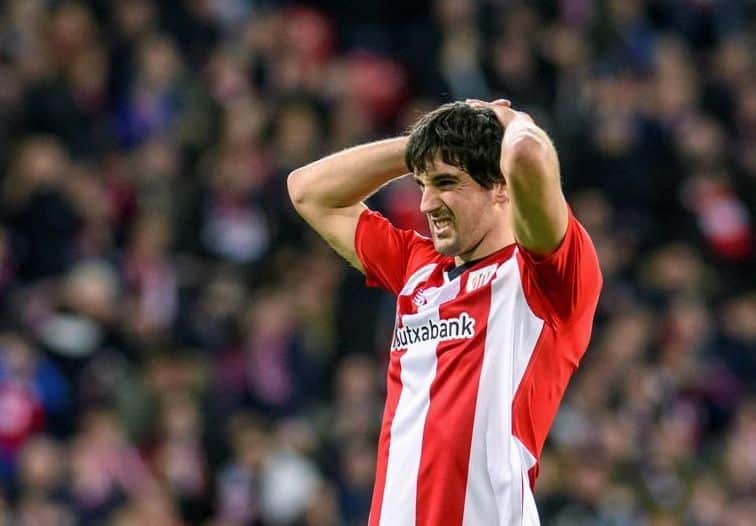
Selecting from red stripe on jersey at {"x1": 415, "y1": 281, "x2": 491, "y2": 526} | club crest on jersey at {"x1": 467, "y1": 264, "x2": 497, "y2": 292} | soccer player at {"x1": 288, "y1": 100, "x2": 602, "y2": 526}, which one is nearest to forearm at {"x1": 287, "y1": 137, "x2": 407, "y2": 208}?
soccer player at {"x1": 288, "y1": 100, "x2": 602, "y2": 526}

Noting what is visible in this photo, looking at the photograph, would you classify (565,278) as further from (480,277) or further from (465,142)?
(465,142)

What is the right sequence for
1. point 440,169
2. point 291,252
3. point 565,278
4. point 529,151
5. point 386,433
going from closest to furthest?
point 529,151
point 565,278
point 440,169
point 386,433
point 291,252

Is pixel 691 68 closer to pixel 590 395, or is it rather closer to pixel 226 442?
pixel 590 395

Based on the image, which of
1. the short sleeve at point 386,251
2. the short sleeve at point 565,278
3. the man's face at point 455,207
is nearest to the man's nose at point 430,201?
the man's face at point 455,207

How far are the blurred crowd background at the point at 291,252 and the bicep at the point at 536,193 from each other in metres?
5.68

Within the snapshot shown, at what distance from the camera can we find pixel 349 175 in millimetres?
4895

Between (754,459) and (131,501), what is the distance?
12.8ft

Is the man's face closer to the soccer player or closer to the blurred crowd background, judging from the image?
the soccer player

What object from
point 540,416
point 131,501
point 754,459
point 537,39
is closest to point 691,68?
point 537,39

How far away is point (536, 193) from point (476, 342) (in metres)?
0.55

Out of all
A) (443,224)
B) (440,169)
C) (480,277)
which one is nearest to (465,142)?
(440,169)

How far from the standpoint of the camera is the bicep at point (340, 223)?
4.96m

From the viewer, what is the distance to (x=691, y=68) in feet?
44.6

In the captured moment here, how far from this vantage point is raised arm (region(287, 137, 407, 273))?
15.8 ft
